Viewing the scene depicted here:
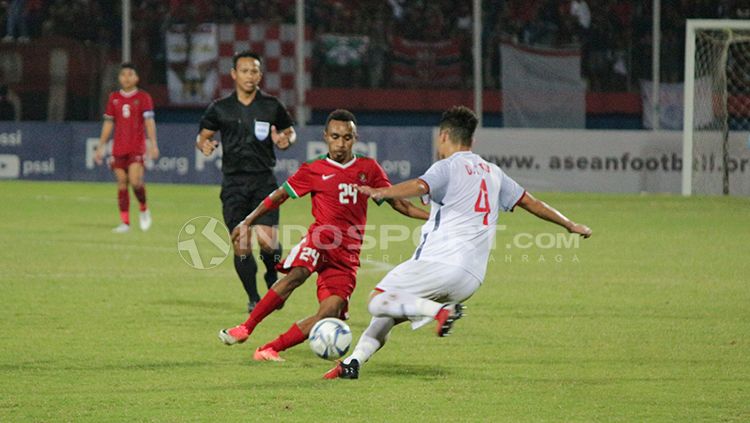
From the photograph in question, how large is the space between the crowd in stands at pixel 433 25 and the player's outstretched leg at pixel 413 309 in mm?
19835

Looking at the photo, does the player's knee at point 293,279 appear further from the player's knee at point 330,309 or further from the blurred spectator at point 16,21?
the blurred spectator at point 16,21

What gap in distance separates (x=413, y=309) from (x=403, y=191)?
60 cm

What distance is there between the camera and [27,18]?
28.2 metres

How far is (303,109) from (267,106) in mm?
13972

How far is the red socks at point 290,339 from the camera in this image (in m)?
8.05

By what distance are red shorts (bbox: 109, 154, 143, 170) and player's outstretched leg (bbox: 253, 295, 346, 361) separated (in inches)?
376

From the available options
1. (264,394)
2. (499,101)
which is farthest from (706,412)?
(499,101)

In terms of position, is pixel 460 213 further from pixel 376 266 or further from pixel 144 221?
pixel 144 221

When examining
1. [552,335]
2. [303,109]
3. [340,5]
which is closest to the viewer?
[552,335]

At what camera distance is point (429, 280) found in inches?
285

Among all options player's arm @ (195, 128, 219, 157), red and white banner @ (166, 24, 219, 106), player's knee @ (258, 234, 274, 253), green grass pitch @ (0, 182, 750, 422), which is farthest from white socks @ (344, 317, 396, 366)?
red and white banner @ (166, 24, 219, 106)

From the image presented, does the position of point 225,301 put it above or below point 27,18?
below

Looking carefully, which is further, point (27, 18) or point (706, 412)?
point (27, 18)

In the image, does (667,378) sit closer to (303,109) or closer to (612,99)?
(303,109)
